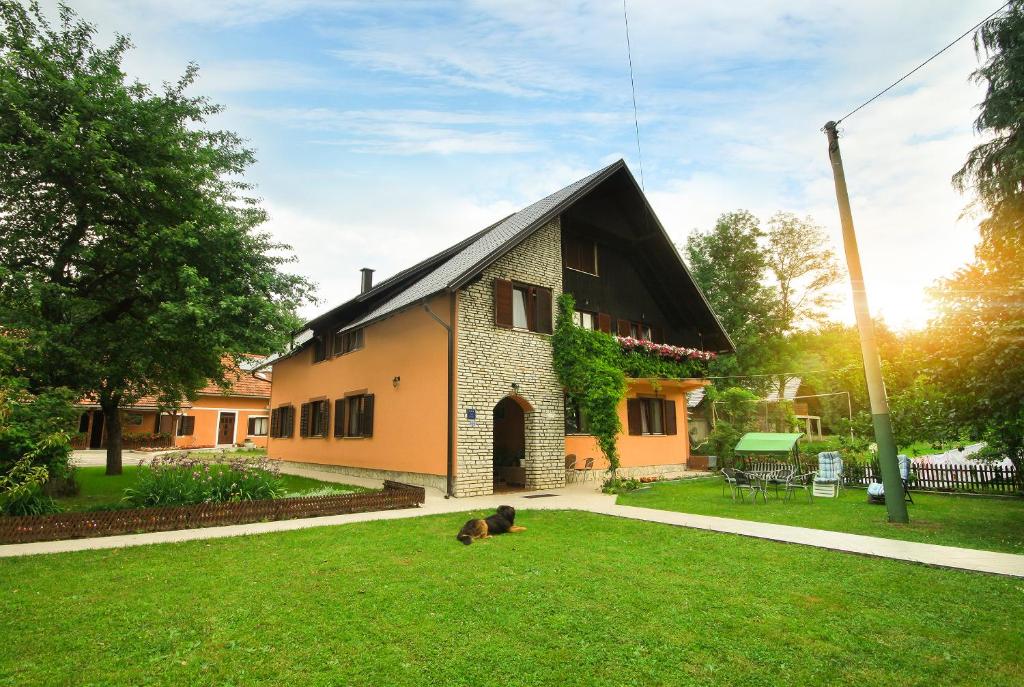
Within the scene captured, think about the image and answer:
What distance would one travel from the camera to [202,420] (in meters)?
32.5

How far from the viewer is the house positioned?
43.3ft

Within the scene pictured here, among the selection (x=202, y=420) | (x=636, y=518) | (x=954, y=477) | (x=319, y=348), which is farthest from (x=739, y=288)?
(x=202, y=420)

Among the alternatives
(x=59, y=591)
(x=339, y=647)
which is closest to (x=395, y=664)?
(x=339, y=647)

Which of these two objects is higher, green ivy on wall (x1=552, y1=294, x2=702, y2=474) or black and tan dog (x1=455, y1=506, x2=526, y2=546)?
green ivy on wall (x1=552, y1=294, x2=702, y2=474)

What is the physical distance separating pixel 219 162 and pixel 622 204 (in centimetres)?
1252

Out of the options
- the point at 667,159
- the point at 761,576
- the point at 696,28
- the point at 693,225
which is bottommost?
the point at 761,576

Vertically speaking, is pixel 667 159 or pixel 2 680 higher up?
pixel 667 159

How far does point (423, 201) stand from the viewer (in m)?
15.0

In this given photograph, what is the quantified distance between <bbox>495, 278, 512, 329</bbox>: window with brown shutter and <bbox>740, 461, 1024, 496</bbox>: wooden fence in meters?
10.7

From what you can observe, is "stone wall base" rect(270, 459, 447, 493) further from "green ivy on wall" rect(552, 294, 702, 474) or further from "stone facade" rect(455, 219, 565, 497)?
"green ivy on wall" rect(552, 294, 702, 474)

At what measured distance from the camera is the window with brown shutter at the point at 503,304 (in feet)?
45.9

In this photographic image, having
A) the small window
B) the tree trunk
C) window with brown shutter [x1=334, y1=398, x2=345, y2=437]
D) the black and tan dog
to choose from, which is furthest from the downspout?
the tree trunk

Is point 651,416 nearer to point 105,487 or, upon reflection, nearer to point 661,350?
point 661,350

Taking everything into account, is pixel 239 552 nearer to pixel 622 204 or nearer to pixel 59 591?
pixel 59 591
